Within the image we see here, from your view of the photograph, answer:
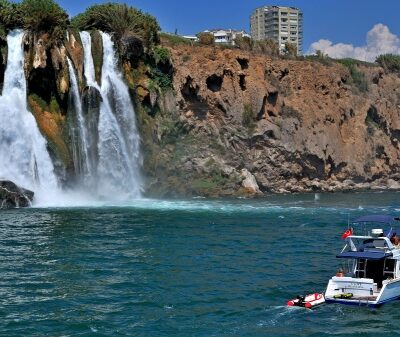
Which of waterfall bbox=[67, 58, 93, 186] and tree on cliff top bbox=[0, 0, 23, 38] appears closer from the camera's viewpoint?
tree on cliff top bbox=[0, 0, 23, 38]

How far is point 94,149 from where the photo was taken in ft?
168

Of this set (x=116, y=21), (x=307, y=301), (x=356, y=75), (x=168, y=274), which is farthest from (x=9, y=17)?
(x=356, y=75)

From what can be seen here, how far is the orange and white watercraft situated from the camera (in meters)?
20.0

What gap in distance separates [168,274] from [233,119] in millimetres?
40253

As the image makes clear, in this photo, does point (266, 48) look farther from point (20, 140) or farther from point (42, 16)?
point (20, 140)

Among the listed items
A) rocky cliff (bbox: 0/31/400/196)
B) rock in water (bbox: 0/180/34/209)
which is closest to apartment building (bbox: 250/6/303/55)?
rocky cliff (bbox: 0/31/400/196)

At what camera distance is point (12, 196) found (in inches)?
1645

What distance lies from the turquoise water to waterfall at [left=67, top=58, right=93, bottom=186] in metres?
9.35

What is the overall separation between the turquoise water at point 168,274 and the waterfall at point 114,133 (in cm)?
1067

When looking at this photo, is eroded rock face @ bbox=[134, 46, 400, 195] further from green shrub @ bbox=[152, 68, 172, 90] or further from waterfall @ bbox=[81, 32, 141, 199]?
waterfall @ bbox=[81, 32, 141, 199]

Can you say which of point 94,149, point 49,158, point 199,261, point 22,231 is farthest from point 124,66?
point 199,261

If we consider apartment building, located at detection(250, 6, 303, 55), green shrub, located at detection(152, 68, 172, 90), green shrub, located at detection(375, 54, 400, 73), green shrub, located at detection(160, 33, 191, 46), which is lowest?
green shrub, located at detection(152, 68, 172, 90)

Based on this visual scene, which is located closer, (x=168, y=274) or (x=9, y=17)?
(x=168, y=274)

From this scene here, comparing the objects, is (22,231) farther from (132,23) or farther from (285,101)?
(285,101)
